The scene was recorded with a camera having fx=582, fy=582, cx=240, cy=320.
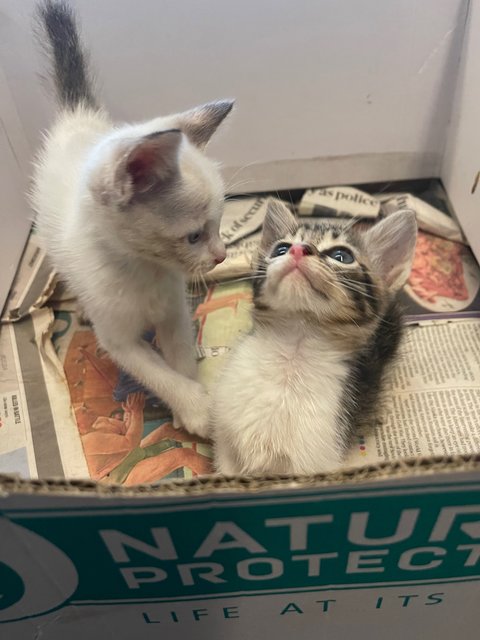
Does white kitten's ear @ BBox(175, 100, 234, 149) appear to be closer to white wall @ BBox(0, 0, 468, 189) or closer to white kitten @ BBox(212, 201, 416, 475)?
white kitten @ BBox(212, 201, 416, 475)

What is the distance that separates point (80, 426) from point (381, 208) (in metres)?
0.90

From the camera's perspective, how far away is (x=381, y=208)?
1.48m

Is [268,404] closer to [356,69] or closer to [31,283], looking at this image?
[31,283]

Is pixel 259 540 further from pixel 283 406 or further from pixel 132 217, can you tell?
pixel 132 217

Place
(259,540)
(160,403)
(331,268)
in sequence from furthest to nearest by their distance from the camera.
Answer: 1. (160,403)
2. (331,268)
3. (259,540)

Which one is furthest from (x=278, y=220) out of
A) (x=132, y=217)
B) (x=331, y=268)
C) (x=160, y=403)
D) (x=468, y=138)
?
(x=468, y=138)

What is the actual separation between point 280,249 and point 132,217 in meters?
0.26

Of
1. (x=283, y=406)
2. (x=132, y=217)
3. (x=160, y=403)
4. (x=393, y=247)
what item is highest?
(x=132, y=217)

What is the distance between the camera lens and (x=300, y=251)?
83 centimetres

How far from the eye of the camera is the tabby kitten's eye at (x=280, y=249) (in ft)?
3.05

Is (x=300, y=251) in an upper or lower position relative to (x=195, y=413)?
upper

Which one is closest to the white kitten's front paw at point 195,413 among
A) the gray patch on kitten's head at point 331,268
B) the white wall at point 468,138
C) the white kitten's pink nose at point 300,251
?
the gray patch on kitten's head at point 331,268

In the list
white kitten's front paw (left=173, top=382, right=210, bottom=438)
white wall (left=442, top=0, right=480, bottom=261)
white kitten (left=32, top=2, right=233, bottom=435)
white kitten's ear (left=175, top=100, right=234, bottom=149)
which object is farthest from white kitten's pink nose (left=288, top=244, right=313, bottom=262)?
white wall (left=442, top=0, right=480, bottom=261)

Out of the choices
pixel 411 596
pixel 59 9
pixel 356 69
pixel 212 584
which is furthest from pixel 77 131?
pixel 411 596
